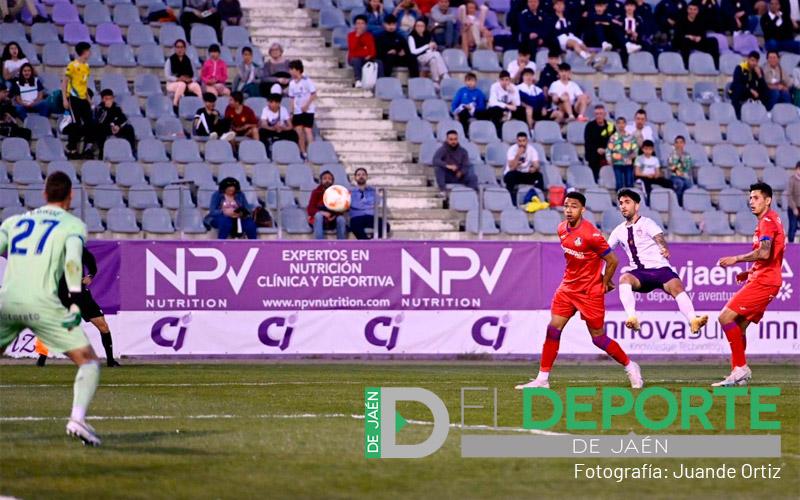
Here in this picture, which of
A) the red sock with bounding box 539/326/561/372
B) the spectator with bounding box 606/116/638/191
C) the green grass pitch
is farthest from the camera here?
the spectator with bounding box 606/116/638/191

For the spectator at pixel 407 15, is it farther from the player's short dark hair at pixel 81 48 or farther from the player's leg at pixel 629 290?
the player's leg at pixel 629 290

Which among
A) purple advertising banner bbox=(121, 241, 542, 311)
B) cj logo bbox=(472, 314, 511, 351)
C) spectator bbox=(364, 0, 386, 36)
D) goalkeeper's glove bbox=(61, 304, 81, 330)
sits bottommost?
cj logo bbox=(472, 314, 511, 351)

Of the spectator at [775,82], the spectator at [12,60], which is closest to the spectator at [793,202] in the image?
the spectator at [775,82]

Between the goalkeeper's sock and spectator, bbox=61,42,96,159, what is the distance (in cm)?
1516

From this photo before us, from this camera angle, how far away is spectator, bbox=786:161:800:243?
84.3ft

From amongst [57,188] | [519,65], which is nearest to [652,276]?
[57,188]

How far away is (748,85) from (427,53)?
6.97m

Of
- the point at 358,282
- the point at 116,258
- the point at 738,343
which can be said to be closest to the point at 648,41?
the point at 358,282

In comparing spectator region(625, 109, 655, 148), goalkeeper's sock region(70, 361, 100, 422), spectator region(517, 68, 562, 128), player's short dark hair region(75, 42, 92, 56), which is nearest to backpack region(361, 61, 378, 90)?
spectator region(517, 68, 562, 128)

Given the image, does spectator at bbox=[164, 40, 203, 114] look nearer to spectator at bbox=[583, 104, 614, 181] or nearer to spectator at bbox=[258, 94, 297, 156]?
spectator at bbox=[258, 94, 297, 156]

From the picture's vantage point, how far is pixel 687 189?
27375mm

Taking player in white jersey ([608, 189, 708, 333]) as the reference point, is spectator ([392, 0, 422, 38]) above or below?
above

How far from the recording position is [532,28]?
30.3m

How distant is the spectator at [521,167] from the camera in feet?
86.6
